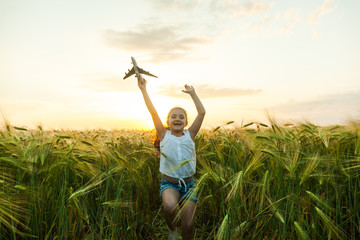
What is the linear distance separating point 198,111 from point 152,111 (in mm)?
550

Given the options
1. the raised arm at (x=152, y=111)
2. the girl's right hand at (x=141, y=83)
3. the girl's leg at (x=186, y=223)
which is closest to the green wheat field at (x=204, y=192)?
the girl's leg at (x=186, y=223)

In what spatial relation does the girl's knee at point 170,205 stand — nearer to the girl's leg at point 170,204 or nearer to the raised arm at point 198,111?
the girl's leg at point 170,204

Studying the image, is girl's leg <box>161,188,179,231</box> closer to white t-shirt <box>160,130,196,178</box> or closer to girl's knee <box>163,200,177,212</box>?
girl's knee <box>163,200,177,212</box>

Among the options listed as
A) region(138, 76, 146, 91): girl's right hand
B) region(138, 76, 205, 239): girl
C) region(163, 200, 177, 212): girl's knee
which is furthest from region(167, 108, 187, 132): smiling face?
region(163, 200, 177, 212): girl's knee

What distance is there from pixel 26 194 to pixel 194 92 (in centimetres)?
208

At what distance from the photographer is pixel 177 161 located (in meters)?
2.98

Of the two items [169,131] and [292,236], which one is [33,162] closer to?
[169,131]

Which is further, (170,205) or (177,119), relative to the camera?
(177,119)

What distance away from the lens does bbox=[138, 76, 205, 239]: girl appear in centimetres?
261

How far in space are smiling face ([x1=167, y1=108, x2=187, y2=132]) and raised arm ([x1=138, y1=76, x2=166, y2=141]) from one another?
118mm

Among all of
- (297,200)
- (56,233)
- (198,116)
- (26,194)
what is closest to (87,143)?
(26,194)

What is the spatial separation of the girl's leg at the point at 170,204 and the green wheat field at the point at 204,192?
0.99 feet

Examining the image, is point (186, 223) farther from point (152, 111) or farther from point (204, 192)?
point (152, 111)

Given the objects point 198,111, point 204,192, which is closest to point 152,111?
point 198,111
